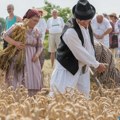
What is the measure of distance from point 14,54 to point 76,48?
6.56 ft

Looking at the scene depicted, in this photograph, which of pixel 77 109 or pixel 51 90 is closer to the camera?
pixel 77 109

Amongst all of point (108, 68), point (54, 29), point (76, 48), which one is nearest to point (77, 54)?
point (76, 48)

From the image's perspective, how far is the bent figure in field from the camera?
909 centimetres

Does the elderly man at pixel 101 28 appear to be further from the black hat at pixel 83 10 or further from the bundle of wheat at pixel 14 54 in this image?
the black hat at pixel 83 10

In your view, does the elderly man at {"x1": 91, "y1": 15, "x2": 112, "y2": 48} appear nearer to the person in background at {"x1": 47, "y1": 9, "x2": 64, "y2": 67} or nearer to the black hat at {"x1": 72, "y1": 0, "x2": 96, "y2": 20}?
the person in background at {"x1": 47, "y1": 9, "x2": 64, "y2": 67}

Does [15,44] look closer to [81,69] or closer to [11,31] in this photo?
[11,31]

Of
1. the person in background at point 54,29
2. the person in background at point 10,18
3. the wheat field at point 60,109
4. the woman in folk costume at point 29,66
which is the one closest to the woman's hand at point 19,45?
the woman in folk costume at point 29,66

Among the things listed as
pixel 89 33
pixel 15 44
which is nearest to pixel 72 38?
pixel 89 33

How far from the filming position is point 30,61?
27.2 ft

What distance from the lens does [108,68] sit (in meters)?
9.18

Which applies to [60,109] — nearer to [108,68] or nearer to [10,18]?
[108,68]

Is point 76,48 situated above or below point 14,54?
above

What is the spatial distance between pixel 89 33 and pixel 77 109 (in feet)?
5.92

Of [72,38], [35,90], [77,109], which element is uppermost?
[72,38]
